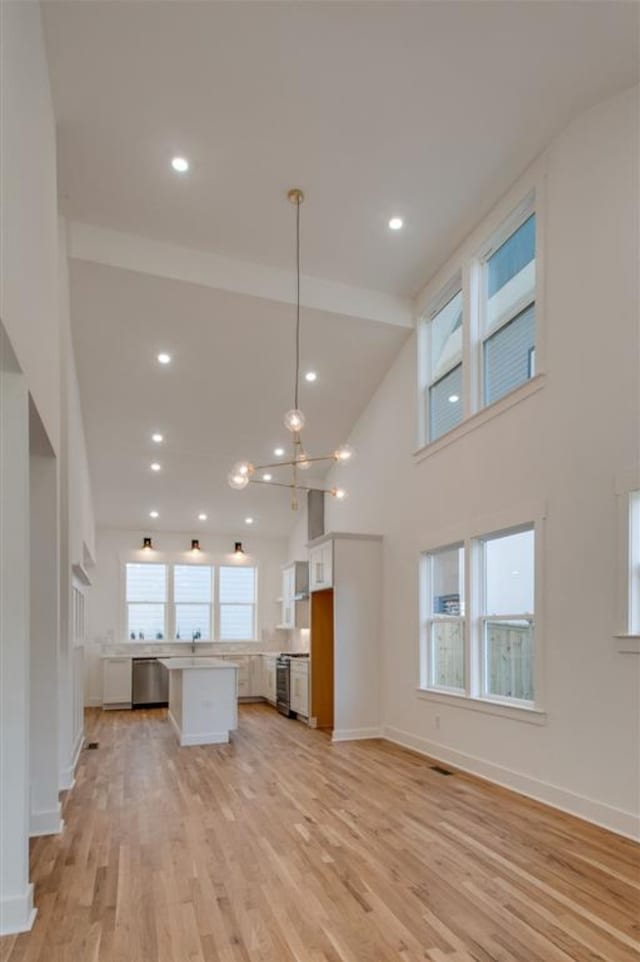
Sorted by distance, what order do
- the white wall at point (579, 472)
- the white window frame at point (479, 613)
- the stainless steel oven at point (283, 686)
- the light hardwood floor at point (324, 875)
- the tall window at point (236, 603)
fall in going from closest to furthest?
the light hardwood floor at point (324, 875) < the white wall at point (579, 472) < the white window frame at point (479, 613) < the stainless steel oven at point (283, 686) < the tall window at point (236, 603)

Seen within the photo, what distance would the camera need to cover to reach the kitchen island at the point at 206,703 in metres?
6.99

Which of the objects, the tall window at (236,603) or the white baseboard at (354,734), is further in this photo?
the tall window at (236,603)

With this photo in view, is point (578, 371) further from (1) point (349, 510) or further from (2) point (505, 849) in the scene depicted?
(1) point (349, 510)

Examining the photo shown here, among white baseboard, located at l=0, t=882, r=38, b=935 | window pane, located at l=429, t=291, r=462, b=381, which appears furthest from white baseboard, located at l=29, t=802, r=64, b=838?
window pane, located at l=429, t=291, r=462, b=381

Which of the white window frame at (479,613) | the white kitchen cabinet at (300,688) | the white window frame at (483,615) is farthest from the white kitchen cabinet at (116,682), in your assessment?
the white window frame at (483,615)

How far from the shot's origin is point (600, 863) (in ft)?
11.4

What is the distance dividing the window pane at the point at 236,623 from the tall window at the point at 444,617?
5.57 m

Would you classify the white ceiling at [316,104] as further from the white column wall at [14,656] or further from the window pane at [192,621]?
the window pane at [192,621]

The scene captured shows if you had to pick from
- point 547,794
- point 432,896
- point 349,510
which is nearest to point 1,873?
point 432,896

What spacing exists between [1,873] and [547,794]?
349cm

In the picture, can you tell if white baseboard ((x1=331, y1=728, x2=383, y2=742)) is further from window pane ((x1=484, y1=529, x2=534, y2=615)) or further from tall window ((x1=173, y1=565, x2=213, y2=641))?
tall window ((x1=173, y1=565, x2=213, y2=641))

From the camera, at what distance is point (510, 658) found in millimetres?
5258

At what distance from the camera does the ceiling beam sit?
19.2 feet

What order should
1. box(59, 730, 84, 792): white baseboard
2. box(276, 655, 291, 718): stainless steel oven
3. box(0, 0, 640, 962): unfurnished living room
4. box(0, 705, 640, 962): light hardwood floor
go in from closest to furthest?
box(0, 705, 640, 962): light hardwood floor → box(0, 0, 640, 962): unfurnished living room → box(59, 730, 84, 792): white baseboard → box(276, 655, 291, 718): stainless steel oven
